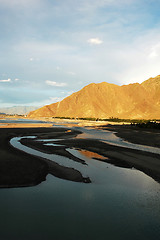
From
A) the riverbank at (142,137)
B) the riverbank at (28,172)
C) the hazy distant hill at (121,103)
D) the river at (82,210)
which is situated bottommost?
the river at (82,210)

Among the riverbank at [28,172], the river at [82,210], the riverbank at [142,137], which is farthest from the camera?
the riverbank at [142,137]

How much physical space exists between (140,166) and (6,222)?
10.7 metres

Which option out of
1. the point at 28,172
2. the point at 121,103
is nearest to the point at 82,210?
the point at 28,172

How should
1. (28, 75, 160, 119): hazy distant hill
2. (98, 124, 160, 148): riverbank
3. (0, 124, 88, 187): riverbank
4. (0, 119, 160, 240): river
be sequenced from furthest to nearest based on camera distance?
(28, 75, 160, 119): hazy distant hill, (98, 124, 160, 148): riverbank, (0, 124, 88, 187): riverbank, (0, 119, 160, 240): river

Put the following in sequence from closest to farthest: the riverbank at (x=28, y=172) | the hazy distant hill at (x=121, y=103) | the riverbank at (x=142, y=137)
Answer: the riverbank at (x=28, y=172) → the riverbank at (x=142, y=137) → the hazy distant hill at (x=121, y=103)

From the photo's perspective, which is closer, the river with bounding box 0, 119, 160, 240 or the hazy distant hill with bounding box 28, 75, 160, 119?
the river with bounding box 0, 119, 160, 240

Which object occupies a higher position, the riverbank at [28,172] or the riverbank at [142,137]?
the riverbank at [142,137]

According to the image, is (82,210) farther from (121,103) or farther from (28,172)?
(121,103)

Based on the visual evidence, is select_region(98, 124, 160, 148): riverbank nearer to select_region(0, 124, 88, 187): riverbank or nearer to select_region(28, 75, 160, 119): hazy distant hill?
select_region(0, 124, 88, 187): riverbank

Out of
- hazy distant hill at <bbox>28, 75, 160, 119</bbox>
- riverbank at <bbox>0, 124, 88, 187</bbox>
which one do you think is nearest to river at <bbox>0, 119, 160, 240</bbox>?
riverbank at <bbox>0, 124, 88, 187</bbox>

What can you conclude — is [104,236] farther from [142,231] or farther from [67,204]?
[67,204]

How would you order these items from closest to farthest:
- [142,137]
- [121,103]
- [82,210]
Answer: [82,210] → [142,137] → [121,103]

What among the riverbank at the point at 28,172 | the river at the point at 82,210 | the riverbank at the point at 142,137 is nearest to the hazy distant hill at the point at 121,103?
the riverbank at the point at 142,137

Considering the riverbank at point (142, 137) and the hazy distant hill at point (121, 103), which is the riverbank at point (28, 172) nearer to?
the riverbank at point (142, 137)
